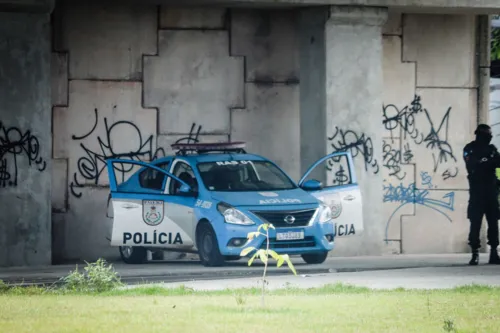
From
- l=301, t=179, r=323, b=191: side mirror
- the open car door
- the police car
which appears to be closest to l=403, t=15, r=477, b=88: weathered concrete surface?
the open car door

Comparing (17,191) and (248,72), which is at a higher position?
(248,72)

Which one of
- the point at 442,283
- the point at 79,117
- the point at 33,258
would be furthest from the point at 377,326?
the point at 79,117

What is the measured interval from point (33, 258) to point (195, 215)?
3306 mm

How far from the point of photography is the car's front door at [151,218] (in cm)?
2031

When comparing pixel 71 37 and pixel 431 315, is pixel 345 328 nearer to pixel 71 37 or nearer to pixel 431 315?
pixel 431 315

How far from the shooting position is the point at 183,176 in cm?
2117

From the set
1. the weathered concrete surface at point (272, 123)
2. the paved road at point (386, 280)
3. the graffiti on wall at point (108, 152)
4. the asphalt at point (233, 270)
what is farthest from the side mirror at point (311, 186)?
the graffiti on wall at point (108, 152)

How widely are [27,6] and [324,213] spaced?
18.7 feet

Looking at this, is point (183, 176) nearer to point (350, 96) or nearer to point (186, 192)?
point (186, 192)

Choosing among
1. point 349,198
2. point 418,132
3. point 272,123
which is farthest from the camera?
point 418,132

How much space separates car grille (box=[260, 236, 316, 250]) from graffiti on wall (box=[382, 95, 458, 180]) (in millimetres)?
5796

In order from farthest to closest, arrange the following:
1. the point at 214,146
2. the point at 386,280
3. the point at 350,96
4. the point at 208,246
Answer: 1. the point at 350,96
2. the point at 214,146
3. the point at 208,246
4. the point at 386,280

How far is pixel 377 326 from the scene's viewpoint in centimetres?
1123

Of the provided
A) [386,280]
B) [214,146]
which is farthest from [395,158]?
[386,280]
